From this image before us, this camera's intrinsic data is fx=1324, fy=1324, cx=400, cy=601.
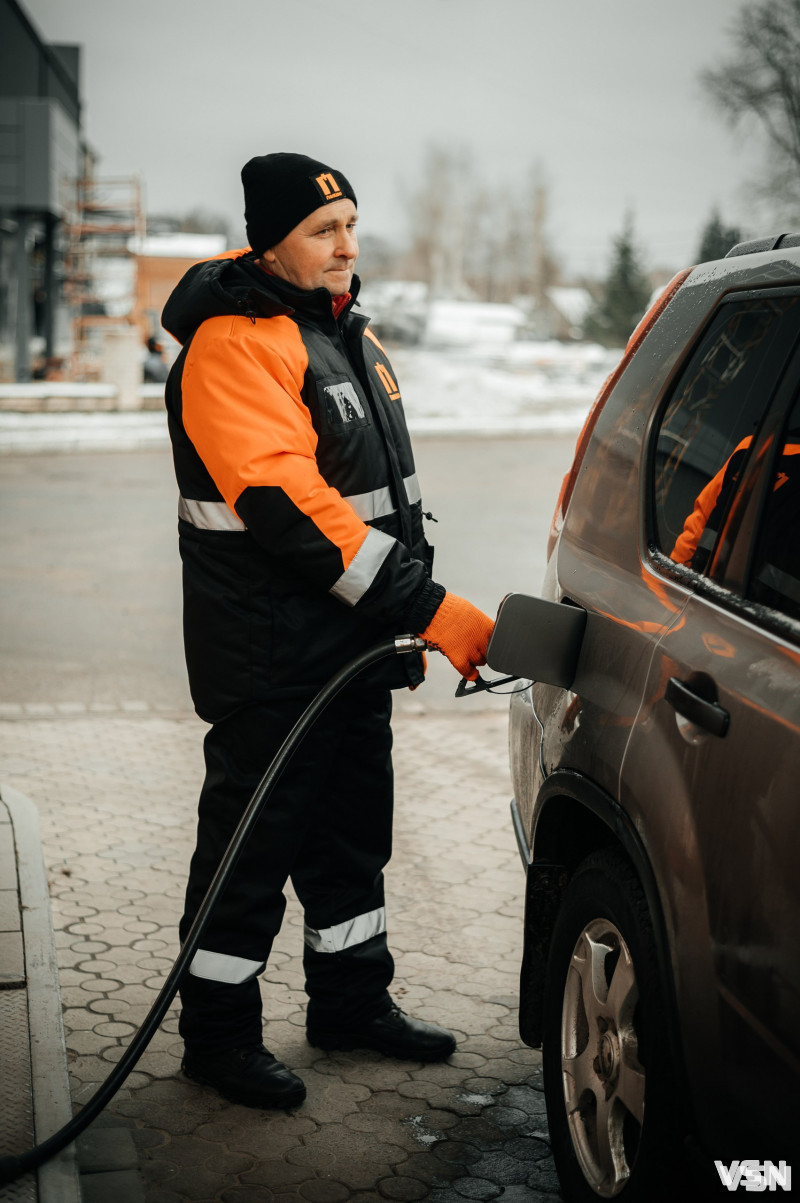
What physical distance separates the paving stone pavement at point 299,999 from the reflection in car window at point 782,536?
4.94 ft

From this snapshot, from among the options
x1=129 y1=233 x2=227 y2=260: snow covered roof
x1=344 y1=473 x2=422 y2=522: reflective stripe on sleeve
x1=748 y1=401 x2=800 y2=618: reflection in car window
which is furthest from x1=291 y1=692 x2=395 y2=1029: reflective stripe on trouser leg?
x1=129 y1=233 x2=227 y2=260: snow covered roof

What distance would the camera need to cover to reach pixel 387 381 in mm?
3402

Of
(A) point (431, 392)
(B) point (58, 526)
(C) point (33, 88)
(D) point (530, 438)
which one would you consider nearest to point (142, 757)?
(B) point (58, 526)

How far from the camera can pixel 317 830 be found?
11.2 feet

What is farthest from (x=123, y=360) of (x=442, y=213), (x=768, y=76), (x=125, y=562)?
(x=442, y=213)

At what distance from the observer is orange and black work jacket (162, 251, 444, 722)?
9.55ft

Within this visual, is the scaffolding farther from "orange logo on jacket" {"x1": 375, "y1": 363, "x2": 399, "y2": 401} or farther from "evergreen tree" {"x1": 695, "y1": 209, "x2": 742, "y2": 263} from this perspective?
"orange logo on jacket" {"x1": 375, "y1": 363, "x2": 399, "y2": 401}

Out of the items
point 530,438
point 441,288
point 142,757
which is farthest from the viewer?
point 441,288

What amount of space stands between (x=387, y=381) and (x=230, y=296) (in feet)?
1.84

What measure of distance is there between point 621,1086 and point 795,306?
4.62 feet

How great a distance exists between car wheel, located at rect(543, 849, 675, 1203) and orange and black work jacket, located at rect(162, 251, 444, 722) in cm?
80

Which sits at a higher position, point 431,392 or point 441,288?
point 441,288

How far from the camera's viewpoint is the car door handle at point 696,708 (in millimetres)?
2014

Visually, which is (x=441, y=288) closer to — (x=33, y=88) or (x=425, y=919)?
(x=33, y=88)
